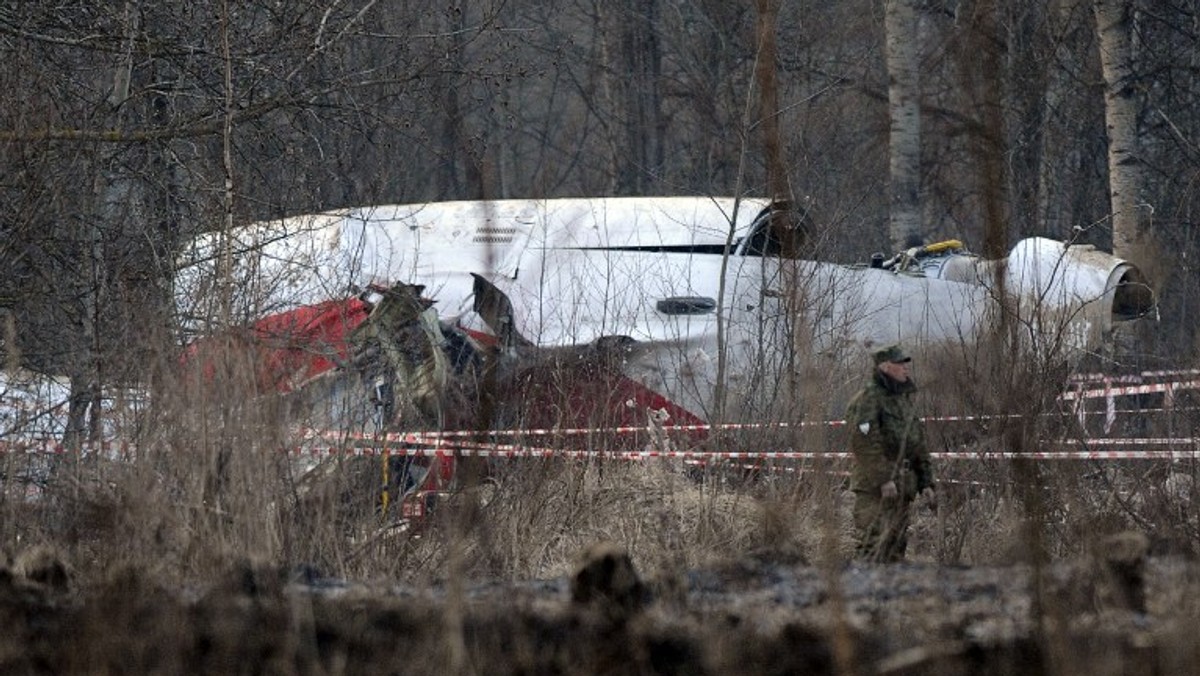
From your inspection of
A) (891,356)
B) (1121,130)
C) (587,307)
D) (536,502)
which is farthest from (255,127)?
(1121,130)

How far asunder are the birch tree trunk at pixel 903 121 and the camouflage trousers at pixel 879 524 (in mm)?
10353

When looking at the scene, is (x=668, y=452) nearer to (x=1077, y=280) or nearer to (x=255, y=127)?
(x=255, y=127)

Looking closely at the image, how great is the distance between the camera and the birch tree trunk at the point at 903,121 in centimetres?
2038

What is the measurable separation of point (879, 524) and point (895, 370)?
90cm

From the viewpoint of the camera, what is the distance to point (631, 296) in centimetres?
1440

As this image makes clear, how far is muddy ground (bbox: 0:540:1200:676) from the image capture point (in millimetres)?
4465

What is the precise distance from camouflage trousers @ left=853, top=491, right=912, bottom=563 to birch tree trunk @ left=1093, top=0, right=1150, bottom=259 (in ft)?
24.1

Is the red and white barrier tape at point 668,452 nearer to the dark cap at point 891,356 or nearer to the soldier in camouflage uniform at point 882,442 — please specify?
the soldier in camouflage uniform at point 882,442

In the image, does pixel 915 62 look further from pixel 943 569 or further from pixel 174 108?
pixel 943 569

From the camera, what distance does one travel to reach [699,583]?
6043 millimetres

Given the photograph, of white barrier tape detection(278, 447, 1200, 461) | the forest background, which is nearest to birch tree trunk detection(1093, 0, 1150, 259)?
the forest background

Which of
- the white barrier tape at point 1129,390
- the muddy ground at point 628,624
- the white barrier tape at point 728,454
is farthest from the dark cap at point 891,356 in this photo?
the muddy ground at point 628,624

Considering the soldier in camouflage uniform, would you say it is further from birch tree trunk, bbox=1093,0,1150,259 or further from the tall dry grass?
birch tree trunk, bbox=1093,0,1150,259

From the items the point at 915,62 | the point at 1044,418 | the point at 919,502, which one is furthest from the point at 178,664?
the point at 915,62
